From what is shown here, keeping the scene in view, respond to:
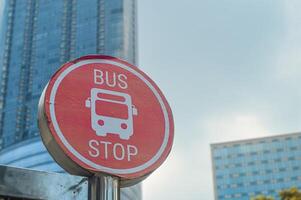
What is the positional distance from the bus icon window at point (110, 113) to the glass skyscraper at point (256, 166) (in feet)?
376

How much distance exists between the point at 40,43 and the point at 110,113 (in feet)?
330

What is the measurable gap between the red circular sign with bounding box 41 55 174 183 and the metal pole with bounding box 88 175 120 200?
0.21 ft

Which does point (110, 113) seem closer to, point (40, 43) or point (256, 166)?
point (40, 43)

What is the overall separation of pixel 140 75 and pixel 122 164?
0.93 meters

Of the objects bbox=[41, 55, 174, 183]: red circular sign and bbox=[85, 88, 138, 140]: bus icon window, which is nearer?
bbox=[41, 55, 174, 183]: red circular sign

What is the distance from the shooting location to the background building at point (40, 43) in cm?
9450

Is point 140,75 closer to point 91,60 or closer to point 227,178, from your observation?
point 91,60

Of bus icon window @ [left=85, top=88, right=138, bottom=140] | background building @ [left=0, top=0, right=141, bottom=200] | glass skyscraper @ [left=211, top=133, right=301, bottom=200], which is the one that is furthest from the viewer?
glass skyscraper @ [left=211, top=133, right=301, bottom=200]

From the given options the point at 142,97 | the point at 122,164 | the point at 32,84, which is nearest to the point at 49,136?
the point at 122,164

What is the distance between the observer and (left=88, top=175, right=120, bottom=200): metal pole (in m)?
4.05

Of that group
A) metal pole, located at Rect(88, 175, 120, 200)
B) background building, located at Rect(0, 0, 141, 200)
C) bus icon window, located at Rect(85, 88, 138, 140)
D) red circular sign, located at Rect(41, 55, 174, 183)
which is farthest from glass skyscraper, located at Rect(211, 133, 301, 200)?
metal pole, located at Rect(88, 175, 120, 200)

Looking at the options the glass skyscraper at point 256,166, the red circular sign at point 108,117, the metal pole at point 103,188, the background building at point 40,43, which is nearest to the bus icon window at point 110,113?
the red circular sign at point 108,117

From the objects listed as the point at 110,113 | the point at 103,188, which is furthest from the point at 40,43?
the point at 103,188

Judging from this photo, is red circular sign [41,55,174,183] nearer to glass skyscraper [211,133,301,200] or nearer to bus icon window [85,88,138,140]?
bus icon window [85,88,138,140]
